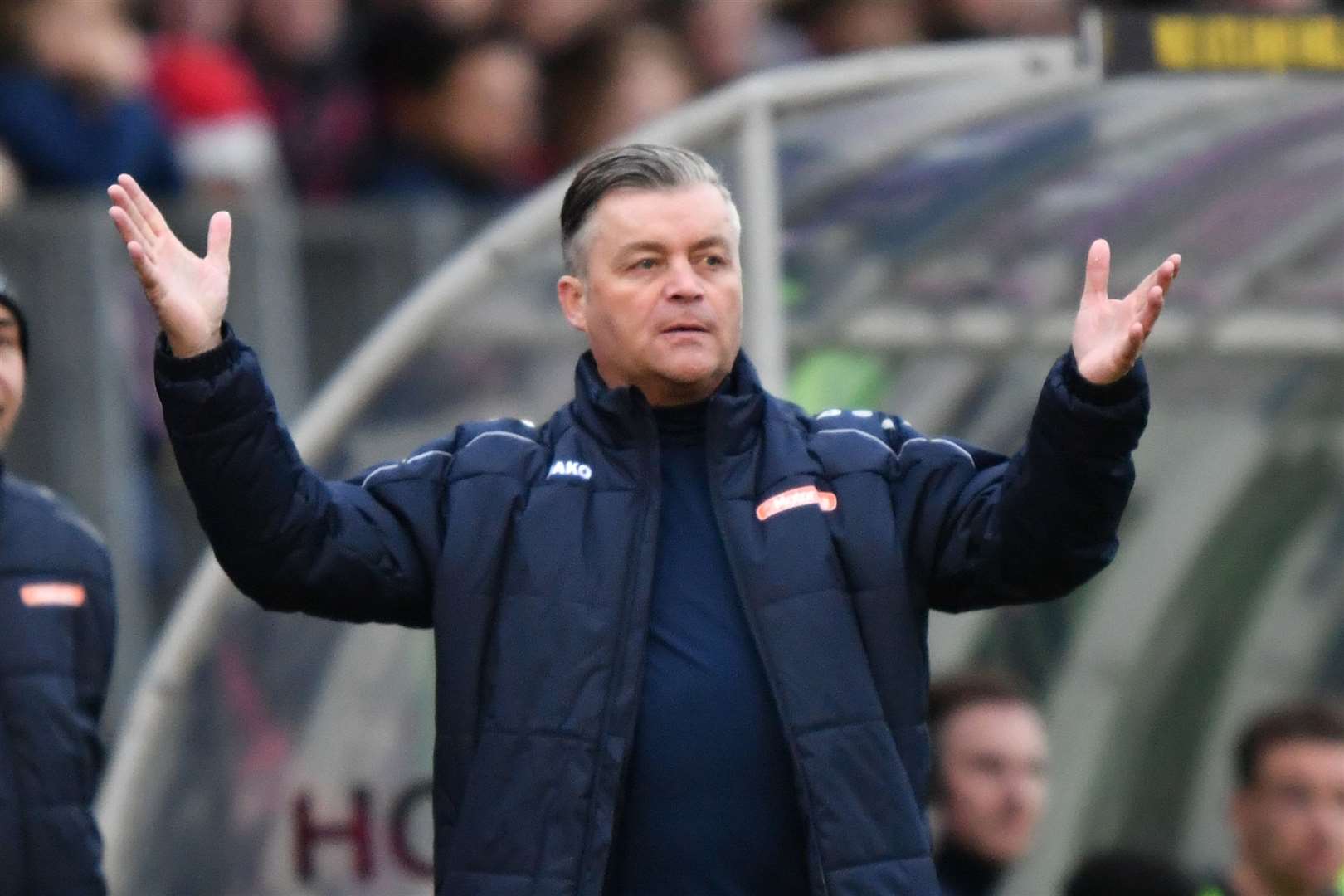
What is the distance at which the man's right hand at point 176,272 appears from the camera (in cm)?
370

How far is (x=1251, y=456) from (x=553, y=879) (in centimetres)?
438

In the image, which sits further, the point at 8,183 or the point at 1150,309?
the point at 8,183

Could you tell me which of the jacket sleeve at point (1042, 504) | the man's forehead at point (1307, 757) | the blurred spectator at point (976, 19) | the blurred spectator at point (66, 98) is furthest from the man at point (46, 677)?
the blurred spectator at point (976, 19)

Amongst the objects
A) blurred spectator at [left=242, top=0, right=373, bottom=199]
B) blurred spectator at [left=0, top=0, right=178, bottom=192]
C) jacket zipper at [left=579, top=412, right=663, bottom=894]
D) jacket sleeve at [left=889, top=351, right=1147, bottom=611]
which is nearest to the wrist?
jacket zipper at [left=579, top=412, right=663, bottom=894]

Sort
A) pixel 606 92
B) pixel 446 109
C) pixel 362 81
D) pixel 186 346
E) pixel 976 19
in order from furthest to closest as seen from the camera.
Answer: pixel 976 19, pixel 606 92, pixel 446 109, pixel 362 81, pixel 186 346

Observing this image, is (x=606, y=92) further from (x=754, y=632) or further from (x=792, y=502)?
(x=754, y=632)

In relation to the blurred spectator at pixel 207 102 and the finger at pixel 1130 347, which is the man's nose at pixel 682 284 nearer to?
the finger at pixel 1130 347

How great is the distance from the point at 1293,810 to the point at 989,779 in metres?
0.76

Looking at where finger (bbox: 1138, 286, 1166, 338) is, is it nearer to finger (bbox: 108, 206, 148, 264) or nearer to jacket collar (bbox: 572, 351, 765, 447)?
jacket collar (bbox: 572, 351, 765, 447)

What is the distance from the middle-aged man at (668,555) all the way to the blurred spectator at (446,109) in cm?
520

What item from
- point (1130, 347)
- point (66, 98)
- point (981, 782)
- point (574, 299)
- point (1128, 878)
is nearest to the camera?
point (1130, 347)

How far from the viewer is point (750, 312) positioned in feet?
19.3

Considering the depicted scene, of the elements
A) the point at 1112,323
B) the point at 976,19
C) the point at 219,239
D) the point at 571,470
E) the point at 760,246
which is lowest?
the point at 571,470

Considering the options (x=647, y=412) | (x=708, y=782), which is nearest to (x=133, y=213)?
(x=647, y=412)
